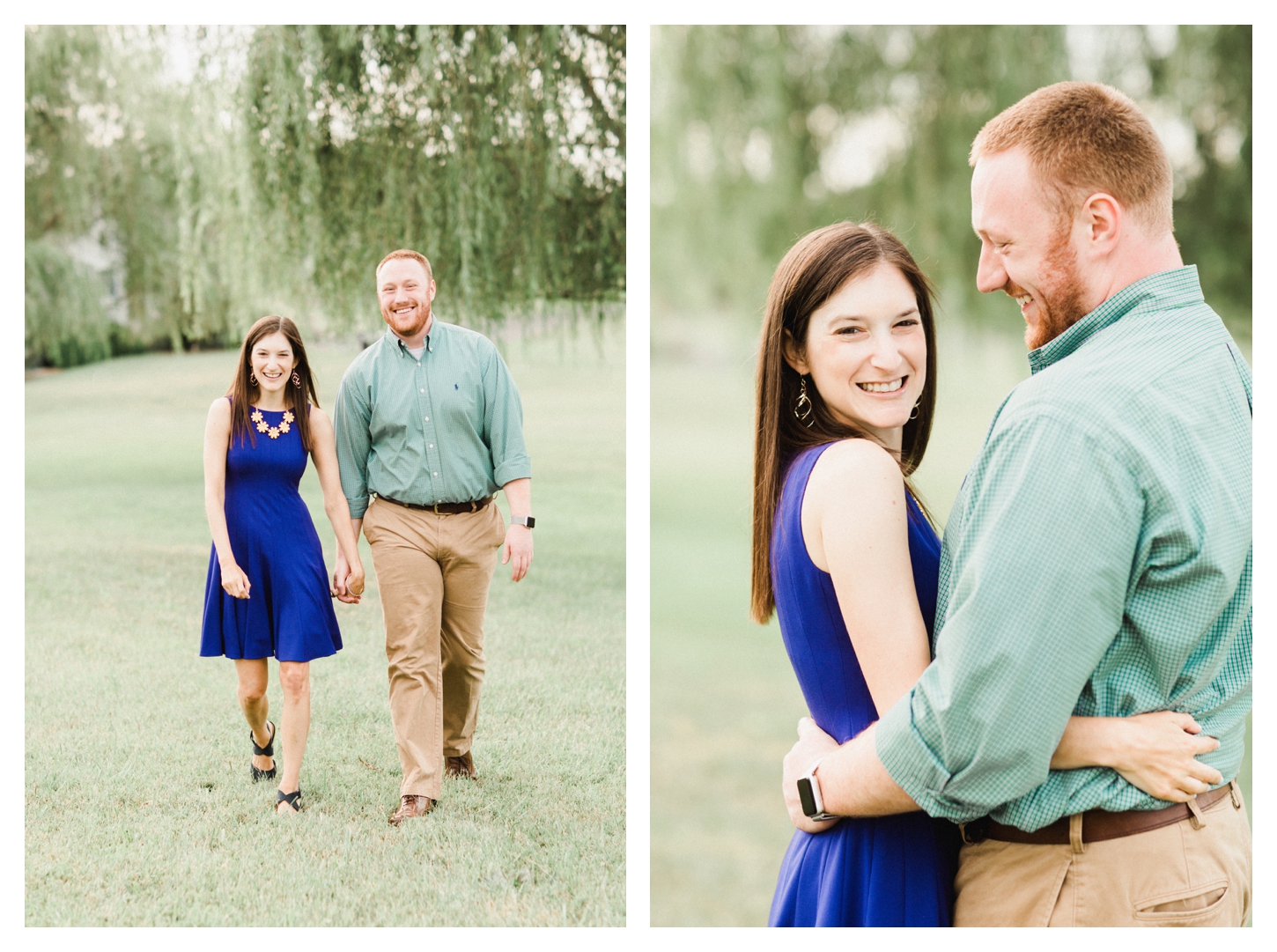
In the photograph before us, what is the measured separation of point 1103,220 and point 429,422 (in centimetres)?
166

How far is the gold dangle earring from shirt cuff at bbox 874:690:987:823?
469 mm

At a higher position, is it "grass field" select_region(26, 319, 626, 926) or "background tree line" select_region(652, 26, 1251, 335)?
"background tree line" select_region(652, 26, 1251, 335)

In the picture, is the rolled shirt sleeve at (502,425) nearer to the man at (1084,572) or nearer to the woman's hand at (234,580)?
the woman's hand at (234,580)

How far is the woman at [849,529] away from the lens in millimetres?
1480

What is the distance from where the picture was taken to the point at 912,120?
4.27 m

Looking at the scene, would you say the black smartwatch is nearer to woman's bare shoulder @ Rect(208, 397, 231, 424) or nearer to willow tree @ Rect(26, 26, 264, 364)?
woman's bare shoulder @ Rect(208, 397, 231, 424)

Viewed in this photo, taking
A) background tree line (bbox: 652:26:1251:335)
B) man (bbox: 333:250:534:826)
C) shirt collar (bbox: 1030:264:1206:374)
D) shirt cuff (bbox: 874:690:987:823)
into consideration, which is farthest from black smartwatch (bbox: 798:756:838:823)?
background tree line (bbox: 652:26:1251:335)

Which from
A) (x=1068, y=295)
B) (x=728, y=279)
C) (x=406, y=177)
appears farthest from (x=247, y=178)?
(x=1068, y=295)

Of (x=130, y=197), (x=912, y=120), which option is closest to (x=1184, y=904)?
(x=912, y=120)

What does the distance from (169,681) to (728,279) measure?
326 centimetres

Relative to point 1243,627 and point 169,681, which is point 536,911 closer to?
point 169,681

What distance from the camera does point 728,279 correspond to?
5.22 metres

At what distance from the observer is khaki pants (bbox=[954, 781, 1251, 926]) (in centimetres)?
143
